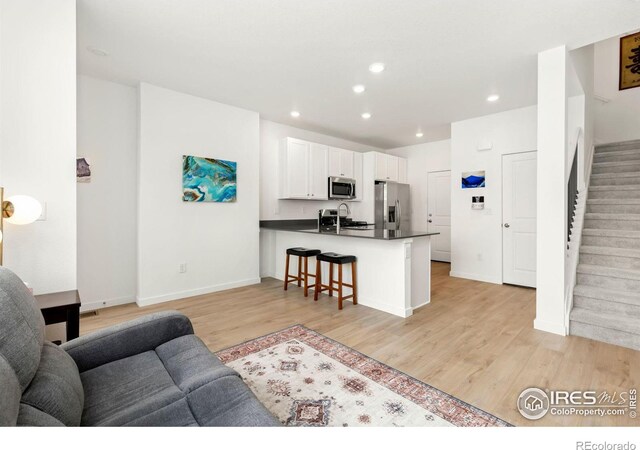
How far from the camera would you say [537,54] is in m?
2.99

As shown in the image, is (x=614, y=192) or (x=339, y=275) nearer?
(x=339, y=275)

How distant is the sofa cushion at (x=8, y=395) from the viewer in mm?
743

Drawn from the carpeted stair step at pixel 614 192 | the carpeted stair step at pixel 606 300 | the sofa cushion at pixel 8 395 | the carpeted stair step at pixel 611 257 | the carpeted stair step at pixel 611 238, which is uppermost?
the carpeted stair step at pixel 614 192

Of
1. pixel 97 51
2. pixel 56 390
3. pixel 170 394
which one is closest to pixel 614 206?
pixel 170 394

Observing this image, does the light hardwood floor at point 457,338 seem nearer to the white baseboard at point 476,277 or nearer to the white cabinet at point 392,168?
the white baseboard at point 476,277

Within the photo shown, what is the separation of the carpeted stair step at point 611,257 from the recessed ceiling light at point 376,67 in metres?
3.07

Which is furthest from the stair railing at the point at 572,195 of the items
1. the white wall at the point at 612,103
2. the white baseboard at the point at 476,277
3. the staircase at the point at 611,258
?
the white wall at the point at 612,103

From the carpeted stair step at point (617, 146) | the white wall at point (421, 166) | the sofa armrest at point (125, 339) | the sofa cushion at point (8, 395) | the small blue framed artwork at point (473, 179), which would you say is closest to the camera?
the sofa cushion at point (8, 395)

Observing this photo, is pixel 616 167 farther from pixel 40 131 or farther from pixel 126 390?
pixel 40 131

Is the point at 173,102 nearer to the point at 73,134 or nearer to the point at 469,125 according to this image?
the point at 73,134

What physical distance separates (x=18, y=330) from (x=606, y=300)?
14.1 feet

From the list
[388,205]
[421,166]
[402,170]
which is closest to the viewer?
[388,205]

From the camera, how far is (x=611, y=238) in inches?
136

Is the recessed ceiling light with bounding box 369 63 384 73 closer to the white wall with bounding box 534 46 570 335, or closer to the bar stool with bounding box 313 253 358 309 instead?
the white wall with bounding box 534 46 570 335
